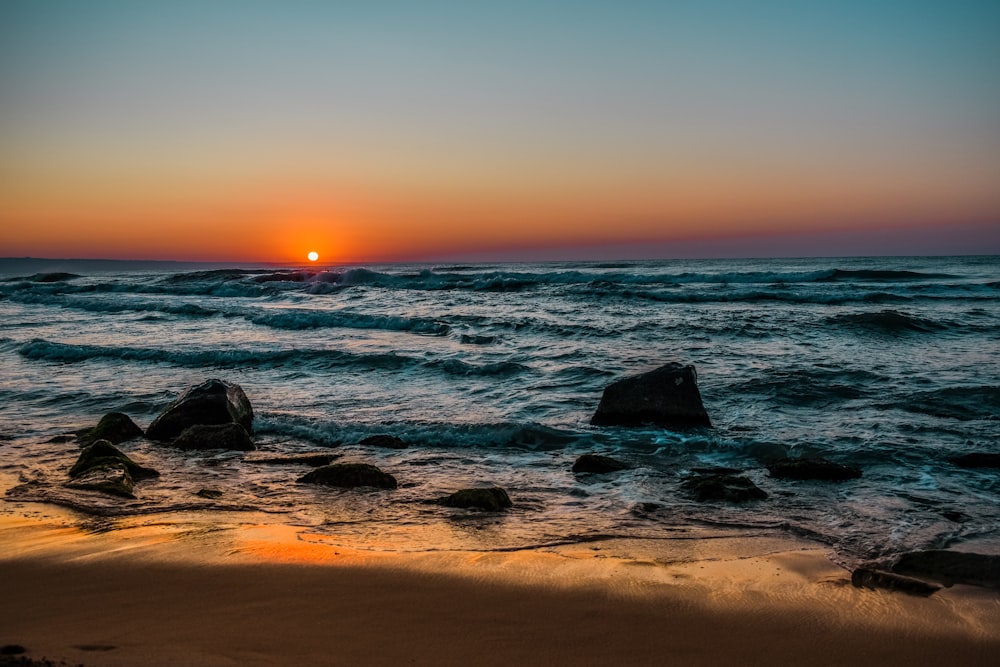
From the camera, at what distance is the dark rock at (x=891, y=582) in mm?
3873

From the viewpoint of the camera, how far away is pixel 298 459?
737cm

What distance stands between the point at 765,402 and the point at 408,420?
4.64m

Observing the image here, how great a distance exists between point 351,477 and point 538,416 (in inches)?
133

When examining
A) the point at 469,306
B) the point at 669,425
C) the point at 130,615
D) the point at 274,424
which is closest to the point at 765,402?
the point at 669,425

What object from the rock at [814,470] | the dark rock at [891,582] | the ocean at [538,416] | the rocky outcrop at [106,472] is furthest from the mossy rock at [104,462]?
the dark rock at [891,582]

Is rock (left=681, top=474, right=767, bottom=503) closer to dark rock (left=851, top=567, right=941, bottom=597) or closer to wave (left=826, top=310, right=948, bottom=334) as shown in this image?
dark rock (left=851, top=567, right=941, bottom=597)

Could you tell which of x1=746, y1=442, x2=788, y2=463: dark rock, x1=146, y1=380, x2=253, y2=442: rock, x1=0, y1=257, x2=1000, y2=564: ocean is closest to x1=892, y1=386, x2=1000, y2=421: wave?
x1=0, y1=257, x2=1000, y2=564: ocean

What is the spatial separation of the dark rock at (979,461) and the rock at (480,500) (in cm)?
426

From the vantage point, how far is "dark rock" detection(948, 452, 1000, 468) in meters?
6.65

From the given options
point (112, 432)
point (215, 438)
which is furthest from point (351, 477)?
point (112, 432)

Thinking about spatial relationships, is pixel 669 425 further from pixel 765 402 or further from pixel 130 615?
pixel 130 615

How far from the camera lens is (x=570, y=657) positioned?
3127mm

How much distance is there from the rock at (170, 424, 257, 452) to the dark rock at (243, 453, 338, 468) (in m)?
0.48

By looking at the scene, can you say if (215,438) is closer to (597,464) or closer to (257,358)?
(597,464)
